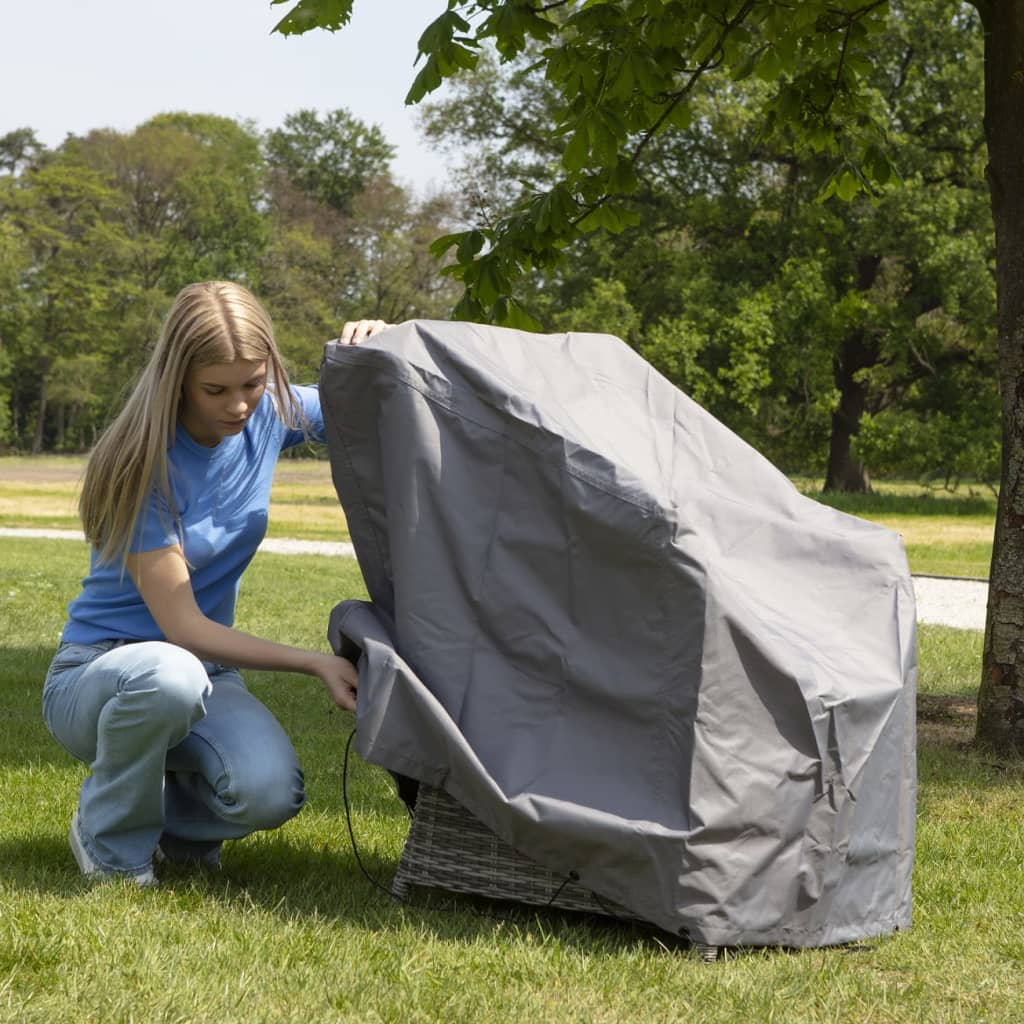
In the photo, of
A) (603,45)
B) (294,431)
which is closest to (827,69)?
(603,45)

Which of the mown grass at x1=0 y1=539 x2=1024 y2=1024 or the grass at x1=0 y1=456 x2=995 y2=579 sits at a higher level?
the mown grass at x1=0 y1=539 x2=1024 y2=1024

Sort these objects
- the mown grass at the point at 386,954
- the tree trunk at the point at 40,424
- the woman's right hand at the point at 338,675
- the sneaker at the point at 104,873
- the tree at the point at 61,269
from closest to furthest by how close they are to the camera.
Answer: the mown grass at the point at 386,954 → the woman's right hand at the point at 338,675 → the sneaker at the point at 104,873 → the tree at the point at 61,269 → the tree trunk at the point at 40,424

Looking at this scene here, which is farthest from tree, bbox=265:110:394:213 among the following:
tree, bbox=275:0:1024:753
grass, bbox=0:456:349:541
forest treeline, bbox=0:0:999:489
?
tree, bbox=275:0:1024:753

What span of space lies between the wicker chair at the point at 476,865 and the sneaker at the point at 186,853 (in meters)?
0.71

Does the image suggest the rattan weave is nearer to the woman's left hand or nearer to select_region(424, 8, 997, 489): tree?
the woman's left hand

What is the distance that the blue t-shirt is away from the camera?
11.8 ft

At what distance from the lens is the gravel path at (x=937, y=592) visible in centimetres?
1191

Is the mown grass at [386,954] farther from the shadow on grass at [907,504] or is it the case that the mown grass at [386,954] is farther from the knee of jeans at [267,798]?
the shadow on grass at [907,504]

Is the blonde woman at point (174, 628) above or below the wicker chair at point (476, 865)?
above

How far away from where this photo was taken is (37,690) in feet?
23.7

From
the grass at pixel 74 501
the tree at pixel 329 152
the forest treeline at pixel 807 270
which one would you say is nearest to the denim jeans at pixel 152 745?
the grass at pixel 74 501

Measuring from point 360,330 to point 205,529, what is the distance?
2.07 feet

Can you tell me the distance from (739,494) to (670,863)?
3.10 ft

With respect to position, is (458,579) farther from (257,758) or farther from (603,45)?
(603,45)
